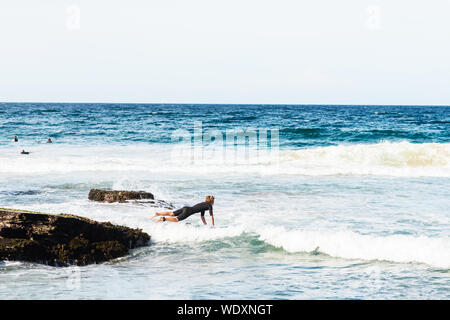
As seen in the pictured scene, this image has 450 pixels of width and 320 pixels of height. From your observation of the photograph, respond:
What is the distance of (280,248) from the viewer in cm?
988

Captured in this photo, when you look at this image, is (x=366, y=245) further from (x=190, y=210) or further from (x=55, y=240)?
(x=55, y=240)

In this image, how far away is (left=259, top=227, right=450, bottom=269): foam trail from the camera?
29.8ft

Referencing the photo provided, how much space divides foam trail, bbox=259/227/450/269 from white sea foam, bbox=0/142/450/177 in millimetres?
11107

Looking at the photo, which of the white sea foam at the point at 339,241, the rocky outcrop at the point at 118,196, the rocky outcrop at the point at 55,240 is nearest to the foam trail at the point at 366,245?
the white sea foam at the point at 339,241

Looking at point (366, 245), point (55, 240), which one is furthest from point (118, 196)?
point (366, 245)

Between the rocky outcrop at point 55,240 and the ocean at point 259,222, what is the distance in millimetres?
239

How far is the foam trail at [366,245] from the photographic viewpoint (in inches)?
357

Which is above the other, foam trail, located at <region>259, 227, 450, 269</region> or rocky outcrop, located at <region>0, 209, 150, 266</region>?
rocky outcrop, located at <region>0, 209, 150, 266</region>

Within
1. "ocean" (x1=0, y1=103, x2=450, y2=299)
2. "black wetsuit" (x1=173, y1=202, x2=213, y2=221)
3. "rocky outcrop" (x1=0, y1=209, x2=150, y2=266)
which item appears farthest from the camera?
"black wetsuit" (x1=173, y1=202, x2=213, y2=221)

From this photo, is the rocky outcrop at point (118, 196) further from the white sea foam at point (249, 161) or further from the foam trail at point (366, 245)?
the white sea foam at point (249, 161)

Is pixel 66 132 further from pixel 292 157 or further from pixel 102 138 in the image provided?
pixel 292 157

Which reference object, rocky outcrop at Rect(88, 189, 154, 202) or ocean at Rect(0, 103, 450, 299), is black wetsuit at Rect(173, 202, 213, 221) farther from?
rocky outcrop at Rect(88, 189, 154, 202)

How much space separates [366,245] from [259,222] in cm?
299

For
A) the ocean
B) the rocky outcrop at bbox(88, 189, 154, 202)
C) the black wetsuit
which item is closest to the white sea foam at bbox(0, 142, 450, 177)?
the ocean
